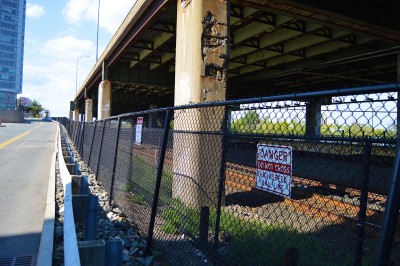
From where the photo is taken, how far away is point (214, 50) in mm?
8359

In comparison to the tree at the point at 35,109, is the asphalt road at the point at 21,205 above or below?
below

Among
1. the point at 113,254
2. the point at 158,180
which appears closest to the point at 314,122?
the point at 113,254

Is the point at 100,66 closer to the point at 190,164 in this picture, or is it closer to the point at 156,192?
the point at 190,164

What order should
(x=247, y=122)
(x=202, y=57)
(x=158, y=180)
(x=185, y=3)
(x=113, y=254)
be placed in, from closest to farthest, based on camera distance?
1. (x=113, y=254)
2. (x=247, y=122)
3. (x=158, y=180)
4. (x=202, y=57)
5. (x=185, y=3)

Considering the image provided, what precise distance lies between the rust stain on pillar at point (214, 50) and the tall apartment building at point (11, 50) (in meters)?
160

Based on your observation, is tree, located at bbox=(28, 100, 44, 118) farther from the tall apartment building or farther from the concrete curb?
the concrete curb

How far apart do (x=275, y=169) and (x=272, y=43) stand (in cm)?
1517

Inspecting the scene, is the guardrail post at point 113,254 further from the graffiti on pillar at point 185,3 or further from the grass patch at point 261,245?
the graffiti on pillar at point 185,3

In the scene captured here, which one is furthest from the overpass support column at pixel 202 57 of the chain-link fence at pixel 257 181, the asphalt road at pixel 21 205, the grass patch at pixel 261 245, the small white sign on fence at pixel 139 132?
the asphalt road at pixel 21 205

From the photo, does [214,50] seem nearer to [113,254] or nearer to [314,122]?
[314,122]

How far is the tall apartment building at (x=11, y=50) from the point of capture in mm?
151250

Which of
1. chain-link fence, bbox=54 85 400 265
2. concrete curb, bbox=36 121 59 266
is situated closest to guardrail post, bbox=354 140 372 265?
chain-link fence, bbox=54 85 400 265

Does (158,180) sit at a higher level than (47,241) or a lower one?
higher

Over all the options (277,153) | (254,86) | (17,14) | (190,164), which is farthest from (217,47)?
(17,14)
